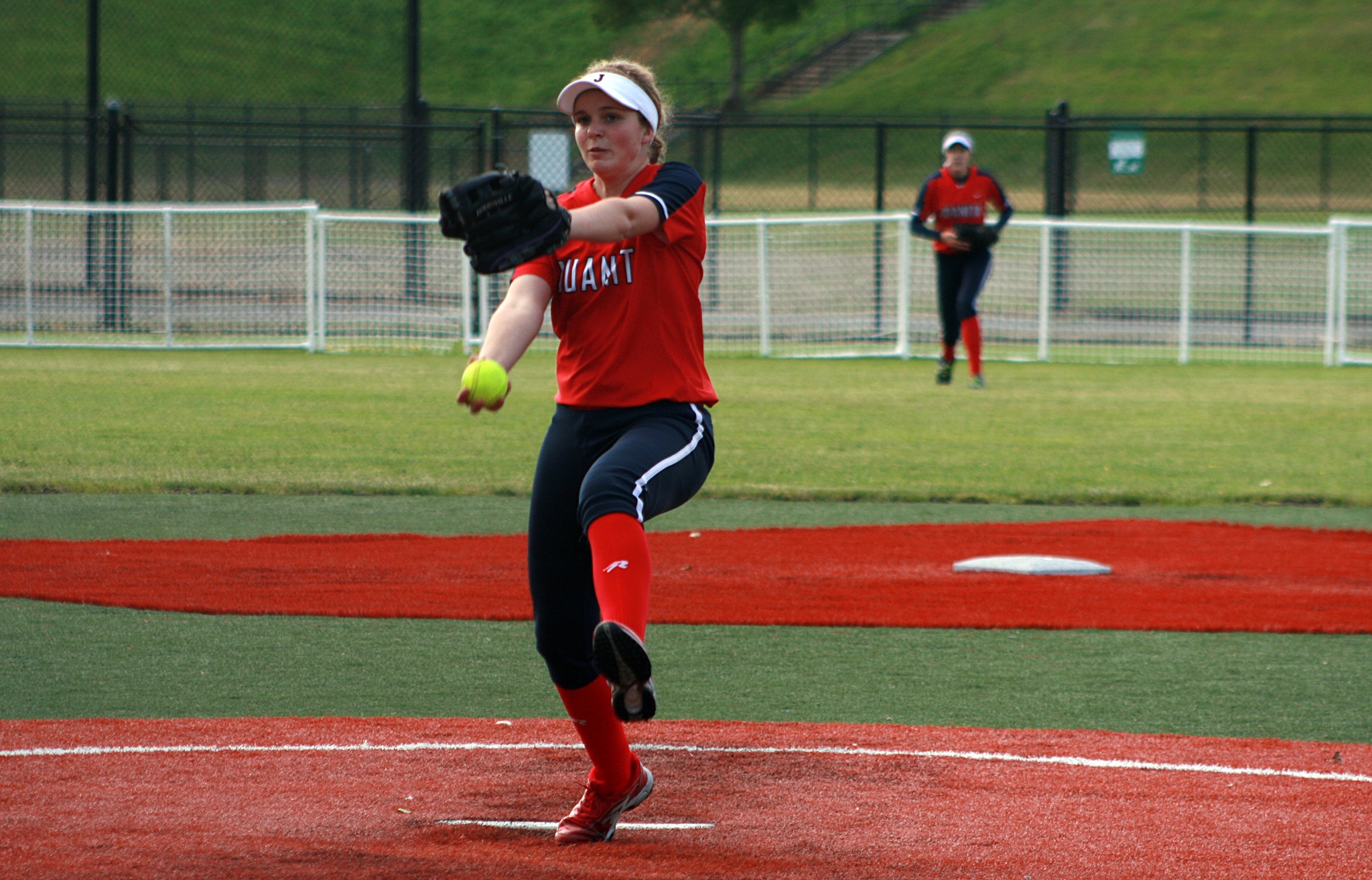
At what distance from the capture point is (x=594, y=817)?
13.7ft

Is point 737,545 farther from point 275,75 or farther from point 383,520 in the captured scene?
point 275,75

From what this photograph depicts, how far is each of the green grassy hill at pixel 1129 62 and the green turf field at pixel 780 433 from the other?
28630 mm

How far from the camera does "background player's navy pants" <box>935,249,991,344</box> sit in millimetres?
15789

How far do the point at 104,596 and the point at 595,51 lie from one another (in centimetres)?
4777

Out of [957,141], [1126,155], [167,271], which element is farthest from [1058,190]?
[167,271]

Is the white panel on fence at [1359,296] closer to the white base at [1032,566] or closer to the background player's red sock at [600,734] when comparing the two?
the white base at [1032,566]

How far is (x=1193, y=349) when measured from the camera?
856 inches

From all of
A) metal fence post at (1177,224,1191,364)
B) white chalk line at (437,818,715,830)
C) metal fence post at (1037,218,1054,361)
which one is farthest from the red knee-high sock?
white chalk line at (437,818,715,830)

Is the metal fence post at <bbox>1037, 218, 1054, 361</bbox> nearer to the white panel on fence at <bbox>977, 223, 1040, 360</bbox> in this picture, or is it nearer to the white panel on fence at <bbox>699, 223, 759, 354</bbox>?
the white panel on fence at <bbox>977, 223, 1040, 360</bbox>

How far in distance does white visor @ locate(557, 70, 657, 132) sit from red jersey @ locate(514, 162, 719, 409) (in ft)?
0.56

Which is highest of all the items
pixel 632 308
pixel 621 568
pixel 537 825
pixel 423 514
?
pixel 632 308

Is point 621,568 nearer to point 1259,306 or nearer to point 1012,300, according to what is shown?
point 1259,306

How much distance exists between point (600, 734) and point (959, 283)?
12.5 metres

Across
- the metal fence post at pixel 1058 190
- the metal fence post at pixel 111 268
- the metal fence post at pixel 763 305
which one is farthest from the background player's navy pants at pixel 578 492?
the metal fence post at pixel 1058 190
